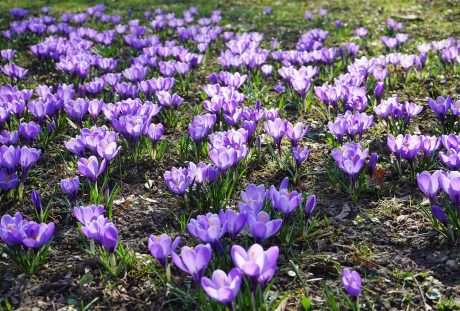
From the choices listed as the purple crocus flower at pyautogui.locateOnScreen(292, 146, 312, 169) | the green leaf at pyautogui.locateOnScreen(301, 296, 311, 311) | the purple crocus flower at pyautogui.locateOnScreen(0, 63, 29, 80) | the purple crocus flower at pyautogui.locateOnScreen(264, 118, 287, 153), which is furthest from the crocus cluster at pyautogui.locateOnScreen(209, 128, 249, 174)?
the purple crocus flower at pyautogui.locateOnScreen(0, 63, 29, 80)

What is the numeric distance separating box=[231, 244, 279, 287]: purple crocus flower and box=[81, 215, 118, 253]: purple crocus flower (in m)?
0.62

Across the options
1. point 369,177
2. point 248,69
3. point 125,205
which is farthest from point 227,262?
point 248,69

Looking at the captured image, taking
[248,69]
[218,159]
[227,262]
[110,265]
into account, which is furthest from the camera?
[248,69]

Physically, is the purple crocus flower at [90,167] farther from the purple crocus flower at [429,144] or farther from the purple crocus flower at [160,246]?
the purple crocus flower at [429,144]

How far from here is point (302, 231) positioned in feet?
9.18

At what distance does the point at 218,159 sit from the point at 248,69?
2391mm

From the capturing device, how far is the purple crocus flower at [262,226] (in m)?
2.37

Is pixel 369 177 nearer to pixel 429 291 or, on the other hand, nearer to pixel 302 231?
pixel 302 231

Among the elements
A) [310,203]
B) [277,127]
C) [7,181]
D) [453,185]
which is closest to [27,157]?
[7,181]

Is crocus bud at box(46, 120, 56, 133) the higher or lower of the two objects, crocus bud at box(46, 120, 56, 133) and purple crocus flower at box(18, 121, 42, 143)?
the lower

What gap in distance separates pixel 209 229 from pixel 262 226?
0.24m

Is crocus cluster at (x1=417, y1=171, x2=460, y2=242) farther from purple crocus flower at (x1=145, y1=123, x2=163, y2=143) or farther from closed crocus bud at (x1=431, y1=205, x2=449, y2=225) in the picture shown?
purple crocus flower at (x1=145, y1=123, x2=163, y2=143)

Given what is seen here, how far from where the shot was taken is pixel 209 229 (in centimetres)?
233

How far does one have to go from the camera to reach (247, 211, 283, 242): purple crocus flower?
2371 millimetres
